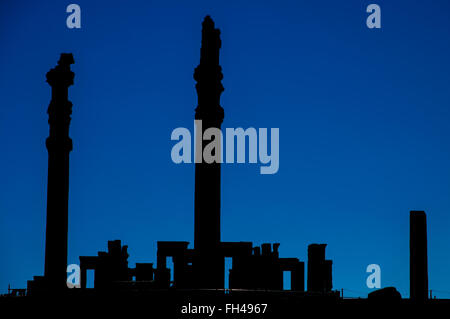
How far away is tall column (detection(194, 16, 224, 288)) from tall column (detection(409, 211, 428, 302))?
663cm

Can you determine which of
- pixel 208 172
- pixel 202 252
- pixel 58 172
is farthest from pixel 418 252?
pixel 58 172

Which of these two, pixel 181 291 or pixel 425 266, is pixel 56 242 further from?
pixel 425 266

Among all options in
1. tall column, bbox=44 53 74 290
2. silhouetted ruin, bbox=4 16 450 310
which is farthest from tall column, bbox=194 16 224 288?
tall column, bbox=44 53 74 290

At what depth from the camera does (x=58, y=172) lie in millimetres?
29531

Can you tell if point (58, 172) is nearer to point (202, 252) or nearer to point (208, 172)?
point (208, 172)

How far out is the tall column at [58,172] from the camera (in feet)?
95.0

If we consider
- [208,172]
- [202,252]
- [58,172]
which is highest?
[58,172]

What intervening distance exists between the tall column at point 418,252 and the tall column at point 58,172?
43.3 feet

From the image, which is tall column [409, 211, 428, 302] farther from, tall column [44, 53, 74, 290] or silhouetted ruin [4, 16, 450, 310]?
tall column [44, 53, 74, 290]

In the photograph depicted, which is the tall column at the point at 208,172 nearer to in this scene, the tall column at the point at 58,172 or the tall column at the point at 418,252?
the tall column at the point at 58,172

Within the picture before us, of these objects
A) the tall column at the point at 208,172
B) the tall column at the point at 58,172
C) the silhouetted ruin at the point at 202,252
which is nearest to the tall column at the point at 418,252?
the silhouetted ruin at the point at 202,252

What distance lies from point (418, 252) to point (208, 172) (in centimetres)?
798

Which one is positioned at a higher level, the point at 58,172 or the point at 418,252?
the point at 58,172
